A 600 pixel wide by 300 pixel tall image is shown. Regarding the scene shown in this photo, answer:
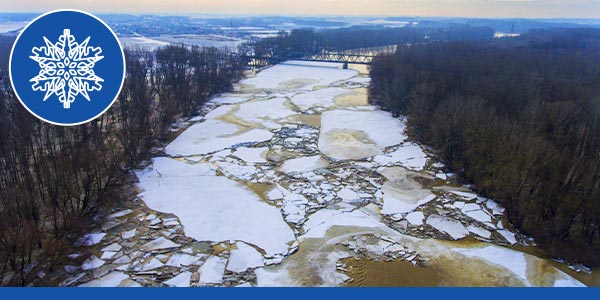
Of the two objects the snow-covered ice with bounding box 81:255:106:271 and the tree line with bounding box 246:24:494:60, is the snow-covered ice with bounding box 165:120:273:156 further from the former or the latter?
the tree line with bounding box 246:24:494:60

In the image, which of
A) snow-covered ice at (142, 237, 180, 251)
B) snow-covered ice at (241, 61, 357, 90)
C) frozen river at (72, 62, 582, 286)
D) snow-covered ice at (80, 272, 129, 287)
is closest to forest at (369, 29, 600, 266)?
frozen river at (72, 62, 582, 286)

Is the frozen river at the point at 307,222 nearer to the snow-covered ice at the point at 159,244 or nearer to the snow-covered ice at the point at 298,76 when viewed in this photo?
the snow-covered ice at the point at 159,244

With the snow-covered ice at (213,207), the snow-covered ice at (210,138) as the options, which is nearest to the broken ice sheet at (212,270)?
the snow-covered ice at (213,207)

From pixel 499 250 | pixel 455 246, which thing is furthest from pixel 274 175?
pixel 499 250

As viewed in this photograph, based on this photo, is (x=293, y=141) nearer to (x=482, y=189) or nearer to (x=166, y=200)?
(x=166, y=200)

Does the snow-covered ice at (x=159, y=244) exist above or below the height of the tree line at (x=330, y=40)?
below
